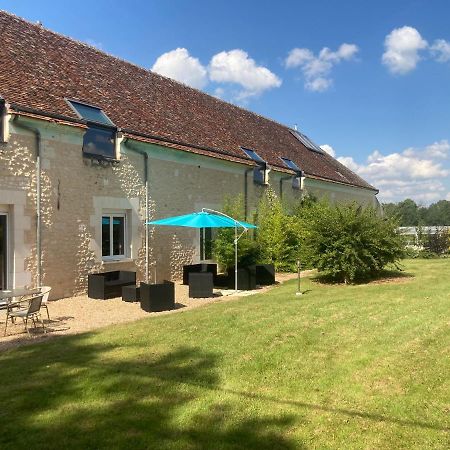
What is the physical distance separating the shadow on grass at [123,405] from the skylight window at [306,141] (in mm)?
23315

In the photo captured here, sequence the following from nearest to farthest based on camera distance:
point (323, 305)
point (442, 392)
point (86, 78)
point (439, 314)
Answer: point (442, 392) → point (439, 314) → point (323, 305) → point (86, 78)

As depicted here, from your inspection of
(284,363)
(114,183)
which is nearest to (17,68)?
(114,183)

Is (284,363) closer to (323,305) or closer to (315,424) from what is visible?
(315,424)

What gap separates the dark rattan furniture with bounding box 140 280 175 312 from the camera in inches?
354

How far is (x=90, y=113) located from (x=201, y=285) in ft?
17.5

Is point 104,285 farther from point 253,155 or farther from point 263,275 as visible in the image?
point 253,155

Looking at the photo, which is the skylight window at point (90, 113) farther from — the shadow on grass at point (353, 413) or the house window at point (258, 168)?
the shadow on grass at point (353, 413)

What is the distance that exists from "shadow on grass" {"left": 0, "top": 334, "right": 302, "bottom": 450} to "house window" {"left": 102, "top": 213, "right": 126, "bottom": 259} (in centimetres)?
623

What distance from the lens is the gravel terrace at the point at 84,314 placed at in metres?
7.04

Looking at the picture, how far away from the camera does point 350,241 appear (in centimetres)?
1199

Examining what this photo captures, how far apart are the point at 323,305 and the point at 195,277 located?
349cm

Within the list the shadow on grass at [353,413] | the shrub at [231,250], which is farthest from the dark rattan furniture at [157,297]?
the shadow on grass at [353,413]

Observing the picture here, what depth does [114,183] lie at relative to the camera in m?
11.8

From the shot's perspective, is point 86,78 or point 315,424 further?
point 86,78
